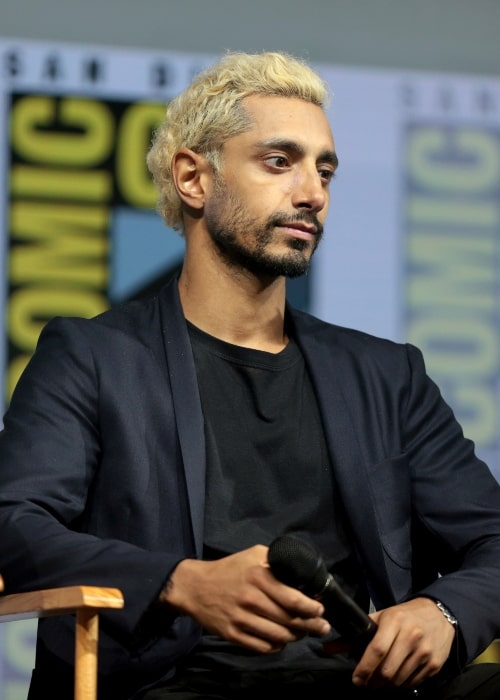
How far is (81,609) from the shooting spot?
174 centimetres

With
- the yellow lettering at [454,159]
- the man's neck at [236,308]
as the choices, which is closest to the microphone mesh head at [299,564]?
the man's neck at [236,308]

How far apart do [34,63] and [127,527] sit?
1534 mm

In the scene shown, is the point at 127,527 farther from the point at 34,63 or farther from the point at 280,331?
the point at 34,63

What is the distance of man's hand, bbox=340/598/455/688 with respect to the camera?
6.02 ft

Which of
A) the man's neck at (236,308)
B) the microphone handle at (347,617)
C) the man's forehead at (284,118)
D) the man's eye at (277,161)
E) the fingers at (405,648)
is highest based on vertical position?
the man's forehead at (284,118)

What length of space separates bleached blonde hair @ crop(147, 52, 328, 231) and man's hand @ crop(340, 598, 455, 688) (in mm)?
849

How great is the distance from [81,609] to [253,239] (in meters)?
0.77

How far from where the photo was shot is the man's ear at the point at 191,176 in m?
2.38

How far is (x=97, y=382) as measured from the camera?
2.14 m

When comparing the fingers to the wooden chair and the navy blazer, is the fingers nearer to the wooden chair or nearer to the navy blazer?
the navy blazer

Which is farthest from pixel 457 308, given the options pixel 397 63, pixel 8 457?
pixel 8 457

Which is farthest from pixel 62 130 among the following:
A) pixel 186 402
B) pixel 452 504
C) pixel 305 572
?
pixel 305 572

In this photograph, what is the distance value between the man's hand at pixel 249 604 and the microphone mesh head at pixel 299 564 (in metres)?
0.02

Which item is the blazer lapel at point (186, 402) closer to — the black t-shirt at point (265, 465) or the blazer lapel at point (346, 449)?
the black t-shirt at point (265, 465)
